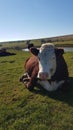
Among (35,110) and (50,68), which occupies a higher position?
(50,68)

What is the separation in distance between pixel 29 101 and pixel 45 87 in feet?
2.89

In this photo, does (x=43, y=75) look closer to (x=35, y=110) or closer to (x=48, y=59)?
(x=48, y=59)

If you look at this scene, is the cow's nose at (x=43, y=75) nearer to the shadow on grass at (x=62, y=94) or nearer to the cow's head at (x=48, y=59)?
the cow's head at (x=48, y=59)

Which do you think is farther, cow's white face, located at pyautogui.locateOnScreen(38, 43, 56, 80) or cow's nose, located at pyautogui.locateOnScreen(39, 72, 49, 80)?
cow's white face, located at pyautogui.locateOnScreen(38, 43, 56, 80)

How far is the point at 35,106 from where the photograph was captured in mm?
7375

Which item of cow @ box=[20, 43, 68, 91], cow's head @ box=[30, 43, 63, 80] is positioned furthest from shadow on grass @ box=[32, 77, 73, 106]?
cow's head @ box=[30, 43, 63, 80]

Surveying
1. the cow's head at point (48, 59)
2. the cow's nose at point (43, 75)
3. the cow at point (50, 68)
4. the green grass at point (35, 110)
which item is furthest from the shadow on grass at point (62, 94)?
the cow's nose at point (43, 75)

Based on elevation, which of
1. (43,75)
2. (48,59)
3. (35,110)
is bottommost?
(35,110)

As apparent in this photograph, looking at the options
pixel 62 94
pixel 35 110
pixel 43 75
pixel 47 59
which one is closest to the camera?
pixel 35 110

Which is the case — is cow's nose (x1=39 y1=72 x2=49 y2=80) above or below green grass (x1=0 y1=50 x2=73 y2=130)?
above

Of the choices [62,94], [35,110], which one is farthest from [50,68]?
[35,110]

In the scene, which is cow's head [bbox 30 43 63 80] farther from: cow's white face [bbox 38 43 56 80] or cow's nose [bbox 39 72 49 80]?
cow's nose [bbox 39 72 49 80]

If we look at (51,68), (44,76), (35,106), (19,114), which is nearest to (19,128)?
(19,114)

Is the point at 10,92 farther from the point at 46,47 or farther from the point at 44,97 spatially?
the point at 46,47
